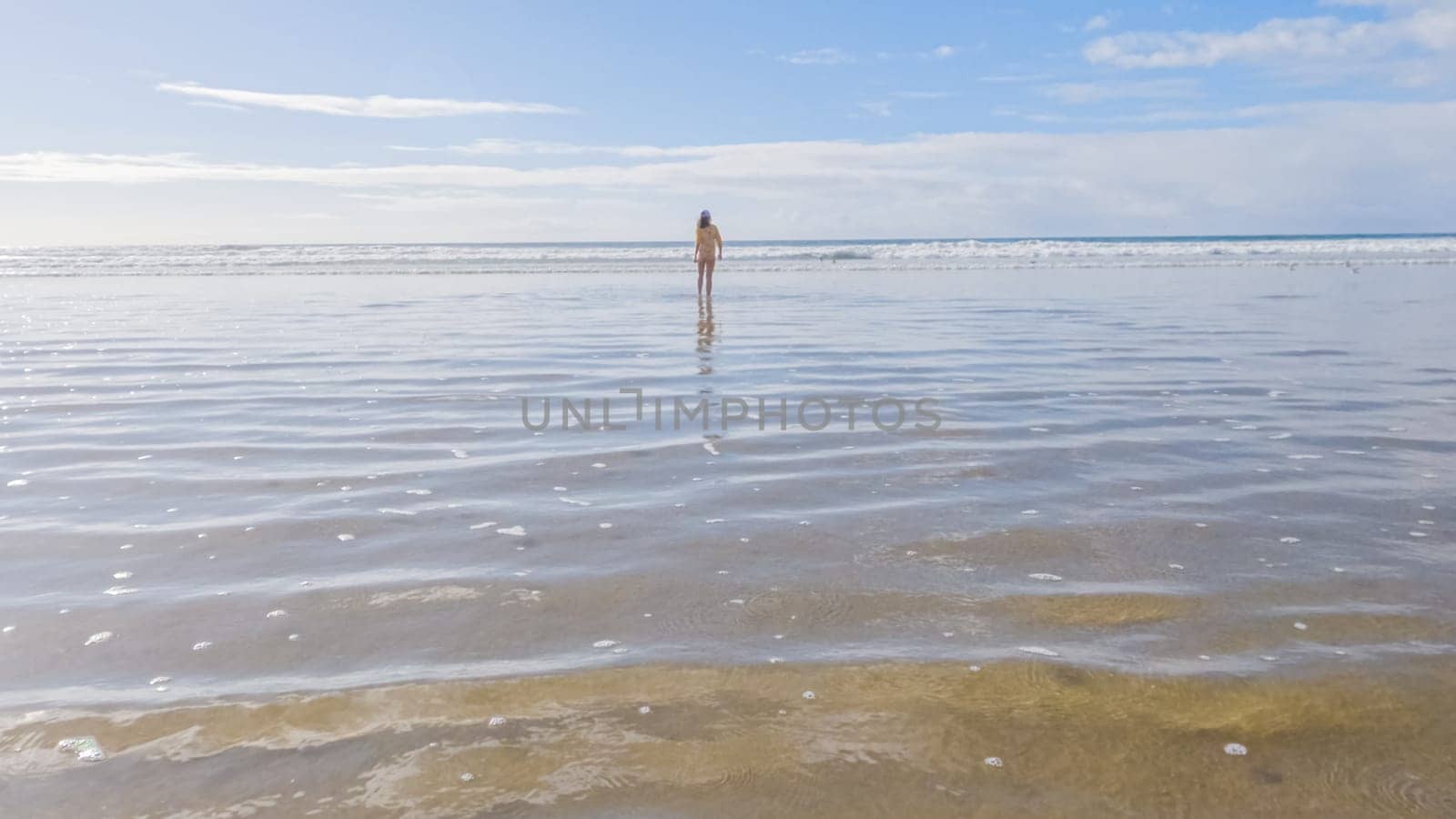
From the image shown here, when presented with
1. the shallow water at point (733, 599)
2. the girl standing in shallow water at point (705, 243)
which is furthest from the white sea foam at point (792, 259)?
the shallow water at point (733, 599)

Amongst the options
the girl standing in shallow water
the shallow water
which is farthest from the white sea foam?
the shallow water

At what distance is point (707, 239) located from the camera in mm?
20438

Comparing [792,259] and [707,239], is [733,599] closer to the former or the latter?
[707,239]

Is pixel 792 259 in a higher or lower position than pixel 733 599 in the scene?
higher

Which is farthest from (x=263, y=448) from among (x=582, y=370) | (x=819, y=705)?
(x=819, y=705)

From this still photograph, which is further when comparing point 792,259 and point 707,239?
point 792,259

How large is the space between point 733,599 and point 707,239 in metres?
16.8

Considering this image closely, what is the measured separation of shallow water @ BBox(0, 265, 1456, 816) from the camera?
293 centimetres

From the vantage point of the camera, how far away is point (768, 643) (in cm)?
379

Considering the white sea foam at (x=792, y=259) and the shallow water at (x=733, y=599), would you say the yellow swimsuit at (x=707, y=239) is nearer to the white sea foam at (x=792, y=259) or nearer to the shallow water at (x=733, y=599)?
the shallow water at (x=733, y=599)

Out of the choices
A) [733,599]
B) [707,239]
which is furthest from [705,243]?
[733,599]

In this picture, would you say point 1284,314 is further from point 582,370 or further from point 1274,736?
point 1274,736

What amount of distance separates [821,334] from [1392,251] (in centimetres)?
3820

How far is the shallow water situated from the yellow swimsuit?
10749 millimetres
